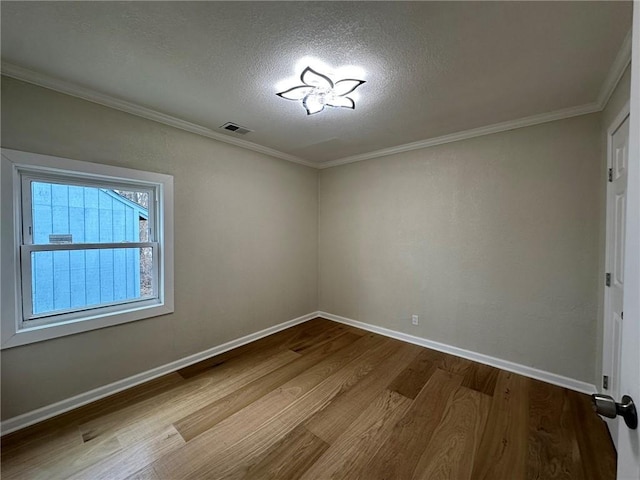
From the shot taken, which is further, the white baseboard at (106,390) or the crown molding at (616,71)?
the white baseboard at (106,390)

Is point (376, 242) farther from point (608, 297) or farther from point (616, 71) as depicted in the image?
point (616, 71)

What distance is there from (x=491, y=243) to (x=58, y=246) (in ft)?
12.7

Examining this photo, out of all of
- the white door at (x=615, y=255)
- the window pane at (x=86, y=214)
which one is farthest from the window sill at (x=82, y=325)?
the white door at (x=615, y=255)

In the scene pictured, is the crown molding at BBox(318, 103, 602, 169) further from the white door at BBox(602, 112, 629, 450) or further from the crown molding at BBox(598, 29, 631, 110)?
the white door at BBox(602, 112, 629, 450)

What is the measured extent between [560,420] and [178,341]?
331cm

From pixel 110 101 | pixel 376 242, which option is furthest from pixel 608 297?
pixel 110 101

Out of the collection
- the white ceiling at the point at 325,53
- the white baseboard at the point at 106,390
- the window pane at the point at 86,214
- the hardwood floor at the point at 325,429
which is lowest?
the hardwood floor at the point at 325,429

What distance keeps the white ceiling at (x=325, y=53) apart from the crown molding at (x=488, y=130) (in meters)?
0.03

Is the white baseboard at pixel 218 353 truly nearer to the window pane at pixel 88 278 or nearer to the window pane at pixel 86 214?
the window pane at pixel 88 278

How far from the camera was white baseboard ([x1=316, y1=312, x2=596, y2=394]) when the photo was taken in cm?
231

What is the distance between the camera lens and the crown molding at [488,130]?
7.36ft

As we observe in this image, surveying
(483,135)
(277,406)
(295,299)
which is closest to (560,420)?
(277,406)

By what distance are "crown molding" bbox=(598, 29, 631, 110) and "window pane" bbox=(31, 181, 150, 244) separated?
3614 mm

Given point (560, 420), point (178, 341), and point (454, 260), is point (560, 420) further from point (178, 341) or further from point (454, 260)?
point (178, 341)
